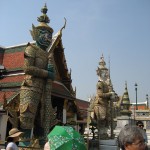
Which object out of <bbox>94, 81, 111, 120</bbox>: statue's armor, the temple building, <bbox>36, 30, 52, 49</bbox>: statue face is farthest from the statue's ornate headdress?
<bbox>94, 81, 111, 120</bbox>: statue's armor

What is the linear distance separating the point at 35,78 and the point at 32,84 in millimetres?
224

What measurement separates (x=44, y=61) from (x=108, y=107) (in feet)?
13.2

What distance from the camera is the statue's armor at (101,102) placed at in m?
11.0

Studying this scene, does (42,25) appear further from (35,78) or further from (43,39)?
(35,78)

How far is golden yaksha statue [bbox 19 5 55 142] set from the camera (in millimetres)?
7922

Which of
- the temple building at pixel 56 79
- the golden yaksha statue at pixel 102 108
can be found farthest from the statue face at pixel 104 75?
the temple building at pixel 56 79

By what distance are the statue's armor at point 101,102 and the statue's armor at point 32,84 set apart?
10.6ft

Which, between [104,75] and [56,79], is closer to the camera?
[56,79]

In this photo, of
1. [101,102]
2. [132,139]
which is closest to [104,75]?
[101,102]

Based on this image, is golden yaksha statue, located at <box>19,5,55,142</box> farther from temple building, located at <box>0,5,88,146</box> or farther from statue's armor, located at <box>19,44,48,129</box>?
temple building, located at <box>0,5,88,146</box>

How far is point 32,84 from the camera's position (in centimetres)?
820

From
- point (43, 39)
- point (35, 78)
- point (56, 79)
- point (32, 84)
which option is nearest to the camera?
point (32, 84)

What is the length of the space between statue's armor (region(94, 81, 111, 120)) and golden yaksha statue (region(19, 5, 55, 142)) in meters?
3.18

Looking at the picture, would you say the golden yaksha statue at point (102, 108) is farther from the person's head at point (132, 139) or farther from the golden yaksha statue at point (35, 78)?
the person's head at point (132, 139)
